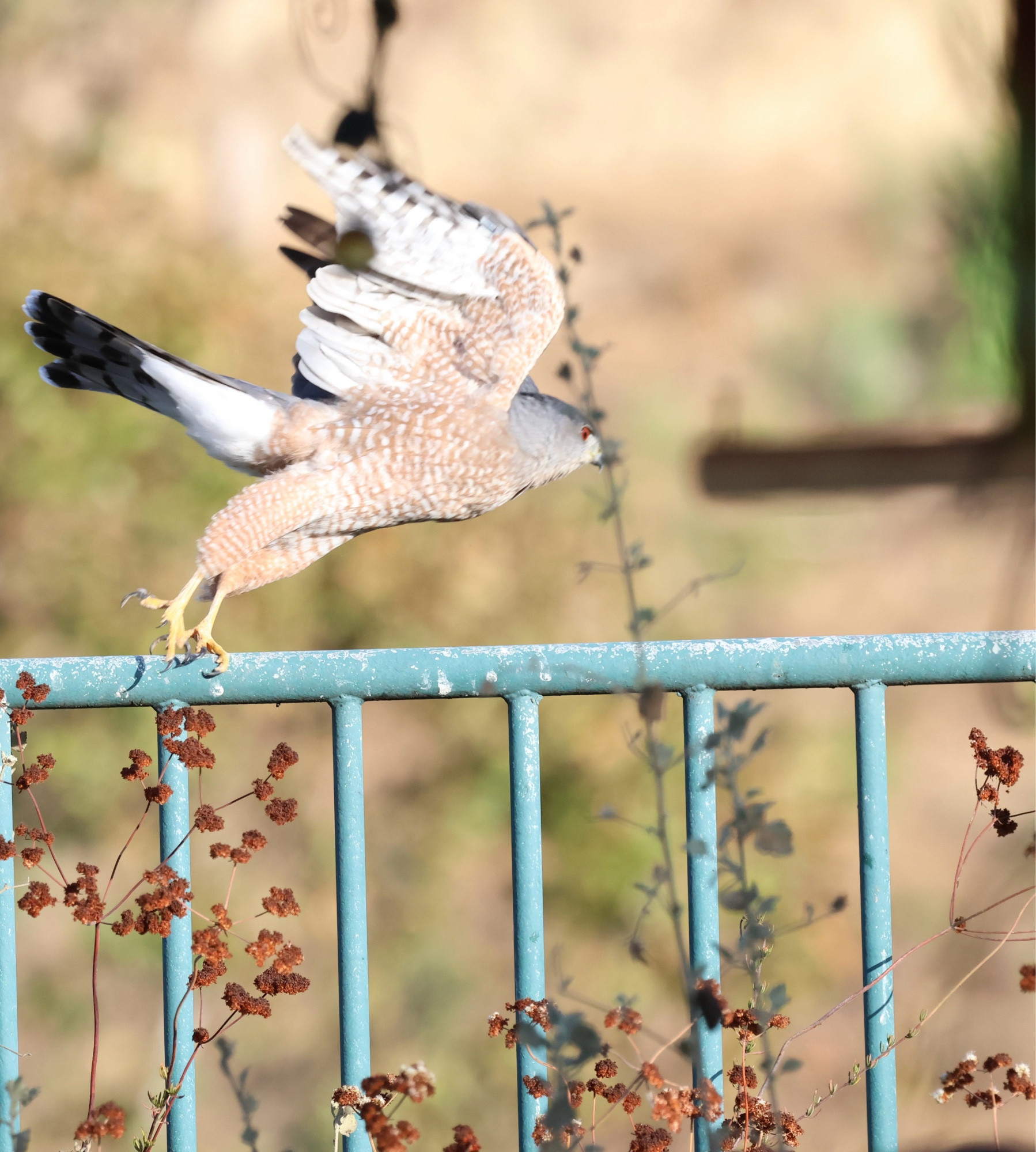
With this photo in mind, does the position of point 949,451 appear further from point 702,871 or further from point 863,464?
point 702,871

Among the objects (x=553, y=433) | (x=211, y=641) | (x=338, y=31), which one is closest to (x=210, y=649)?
(x=211, y=641)

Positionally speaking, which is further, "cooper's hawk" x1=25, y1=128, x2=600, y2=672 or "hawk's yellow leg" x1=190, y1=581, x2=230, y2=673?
"cooper's hawk" x1=25, y1=128, x2=600, y2=672

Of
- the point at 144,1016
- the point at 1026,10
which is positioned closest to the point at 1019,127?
the point at 1026,10

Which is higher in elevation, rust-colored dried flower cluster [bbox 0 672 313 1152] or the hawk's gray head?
the hawk's gray head

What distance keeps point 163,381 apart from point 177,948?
60 centimetres

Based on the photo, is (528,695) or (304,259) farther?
(304,259)

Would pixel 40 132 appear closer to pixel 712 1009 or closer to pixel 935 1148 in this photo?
pixel 712 1009

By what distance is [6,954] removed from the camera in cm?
86

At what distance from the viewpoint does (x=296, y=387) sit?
1230 mm

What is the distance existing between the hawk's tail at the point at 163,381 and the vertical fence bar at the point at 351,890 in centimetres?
42

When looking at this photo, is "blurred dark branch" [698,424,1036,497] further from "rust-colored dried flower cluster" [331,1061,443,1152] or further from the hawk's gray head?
"rust-colored dried flower cluster" [331,1061,443,1152]

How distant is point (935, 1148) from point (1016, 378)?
Result: 1.58 m

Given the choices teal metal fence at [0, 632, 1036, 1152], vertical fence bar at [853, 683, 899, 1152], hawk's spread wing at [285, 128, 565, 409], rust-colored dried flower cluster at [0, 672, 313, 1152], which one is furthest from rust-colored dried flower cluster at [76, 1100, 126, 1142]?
hawk's spread wing at [285, 128, 565, 409]

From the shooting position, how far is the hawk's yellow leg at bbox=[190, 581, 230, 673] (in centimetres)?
85
